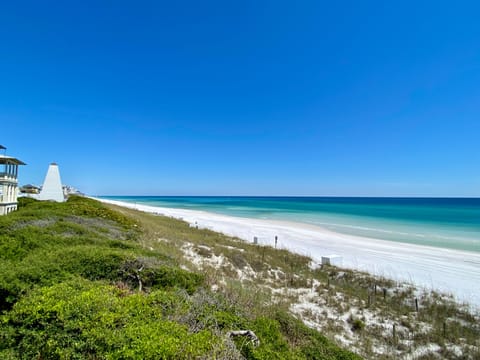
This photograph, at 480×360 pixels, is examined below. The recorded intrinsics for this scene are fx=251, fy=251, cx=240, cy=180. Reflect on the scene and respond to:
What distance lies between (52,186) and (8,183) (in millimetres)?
7111

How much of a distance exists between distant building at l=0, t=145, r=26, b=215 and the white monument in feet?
17.6

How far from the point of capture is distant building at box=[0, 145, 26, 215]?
592 inches

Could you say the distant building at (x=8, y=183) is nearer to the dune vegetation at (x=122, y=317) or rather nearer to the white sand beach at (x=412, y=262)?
the dune vegetation at (x=122, y=317)

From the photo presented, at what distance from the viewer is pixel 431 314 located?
7.68m

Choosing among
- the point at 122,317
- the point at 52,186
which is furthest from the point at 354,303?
the point at 52,186

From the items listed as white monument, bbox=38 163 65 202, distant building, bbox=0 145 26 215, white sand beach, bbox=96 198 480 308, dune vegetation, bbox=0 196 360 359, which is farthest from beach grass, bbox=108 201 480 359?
white monument, bbox=38 163 65 202

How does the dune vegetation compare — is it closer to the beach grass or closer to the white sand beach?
the beach grass

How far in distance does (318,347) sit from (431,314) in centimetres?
564

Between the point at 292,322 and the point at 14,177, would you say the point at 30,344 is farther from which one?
the point at 14,177

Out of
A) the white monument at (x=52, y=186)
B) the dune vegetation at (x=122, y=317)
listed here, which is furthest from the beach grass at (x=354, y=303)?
the white monument at (x=52, y=186)

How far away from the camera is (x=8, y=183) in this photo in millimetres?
15484

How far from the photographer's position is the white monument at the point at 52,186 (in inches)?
862

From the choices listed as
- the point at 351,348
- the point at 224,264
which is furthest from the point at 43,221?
the point at 351,348

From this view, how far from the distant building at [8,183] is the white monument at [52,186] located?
5.36m
